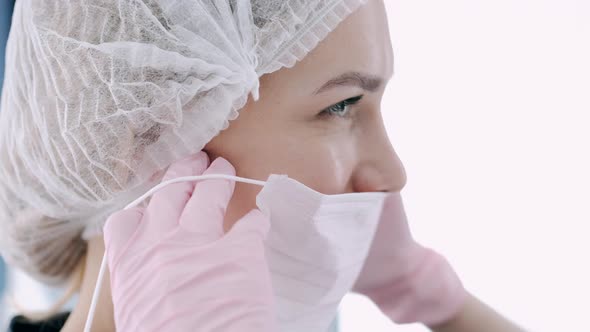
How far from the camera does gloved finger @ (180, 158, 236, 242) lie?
81cm

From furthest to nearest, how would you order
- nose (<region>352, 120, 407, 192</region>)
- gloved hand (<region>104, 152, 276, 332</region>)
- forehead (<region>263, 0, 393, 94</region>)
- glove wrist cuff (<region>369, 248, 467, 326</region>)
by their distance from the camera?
glove wrist cuff (<region>369, 248, 467, 326</region>), nose (<region>352, 120, 407, 192</region>), forehead (<region>263, 0, 393, 94</region>), gloved hand (<region>104, 152, 276, 332</region>)

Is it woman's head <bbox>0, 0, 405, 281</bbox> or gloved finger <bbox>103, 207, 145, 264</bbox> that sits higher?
woman's head <bbox>0, 0, 405, 281</bbox>

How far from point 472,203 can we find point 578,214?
0.25m

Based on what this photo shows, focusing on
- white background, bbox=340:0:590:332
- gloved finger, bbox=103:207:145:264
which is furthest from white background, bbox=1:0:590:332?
gloved finger, bbox=103:207:145:264

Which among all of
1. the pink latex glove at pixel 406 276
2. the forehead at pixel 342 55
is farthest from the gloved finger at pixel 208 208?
the pink latex glove at pixel 406 276

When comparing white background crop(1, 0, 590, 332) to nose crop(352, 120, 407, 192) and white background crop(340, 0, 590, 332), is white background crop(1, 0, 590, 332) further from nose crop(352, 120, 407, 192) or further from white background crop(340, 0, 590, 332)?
nose crop(352, 120, 407, 192)

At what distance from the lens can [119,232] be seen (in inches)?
31.7

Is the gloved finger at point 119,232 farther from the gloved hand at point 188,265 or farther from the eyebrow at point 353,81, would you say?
the eyebrow at point 353,81

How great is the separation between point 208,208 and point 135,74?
212 mm

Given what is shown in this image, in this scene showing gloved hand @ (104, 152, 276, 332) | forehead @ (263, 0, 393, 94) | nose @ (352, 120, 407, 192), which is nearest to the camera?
gloved hand @ (104, 152, 276, 332)

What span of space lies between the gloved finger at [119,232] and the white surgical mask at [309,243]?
0.18 feet

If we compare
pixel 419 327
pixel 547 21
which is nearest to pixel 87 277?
pixel 419 327

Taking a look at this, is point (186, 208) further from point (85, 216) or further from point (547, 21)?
point (547, 21)

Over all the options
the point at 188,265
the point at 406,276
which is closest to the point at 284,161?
the point at 188,265
